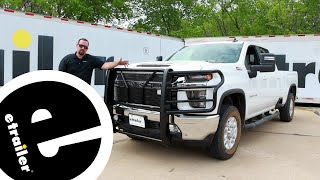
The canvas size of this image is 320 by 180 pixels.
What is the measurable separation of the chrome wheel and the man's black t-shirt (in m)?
2.12

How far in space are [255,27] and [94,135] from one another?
23.1 metres

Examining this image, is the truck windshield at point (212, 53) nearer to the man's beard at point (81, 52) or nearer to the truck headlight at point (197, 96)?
the truck headlight at point (197, 96)

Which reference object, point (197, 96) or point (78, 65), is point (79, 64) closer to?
point (78, 65)

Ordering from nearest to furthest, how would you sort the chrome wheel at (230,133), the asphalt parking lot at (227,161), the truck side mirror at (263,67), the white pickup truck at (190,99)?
the asphalt parking lot at (227,161), the white pickup truck at (190,99), the chrome wheel at (230,133), the truck side mirror at (263,67)

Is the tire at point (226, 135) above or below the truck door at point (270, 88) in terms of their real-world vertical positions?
below

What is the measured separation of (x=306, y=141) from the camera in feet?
19.8

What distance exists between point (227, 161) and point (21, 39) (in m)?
4.78

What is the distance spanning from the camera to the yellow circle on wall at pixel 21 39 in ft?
21.7

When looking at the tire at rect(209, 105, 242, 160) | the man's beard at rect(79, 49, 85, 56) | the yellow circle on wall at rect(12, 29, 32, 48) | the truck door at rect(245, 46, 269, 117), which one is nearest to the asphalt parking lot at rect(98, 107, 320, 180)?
the tire at rect(209, 105, 242, 160)

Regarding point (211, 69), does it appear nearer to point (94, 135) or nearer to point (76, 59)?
point (76, 59)

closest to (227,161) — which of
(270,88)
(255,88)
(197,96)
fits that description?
(197,96)

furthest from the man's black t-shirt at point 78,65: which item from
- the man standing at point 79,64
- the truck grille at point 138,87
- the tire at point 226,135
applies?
the tire at point 226,135

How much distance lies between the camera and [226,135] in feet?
15.3

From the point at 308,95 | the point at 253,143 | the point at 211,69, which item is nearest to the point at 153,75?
the point at 211,69
